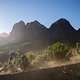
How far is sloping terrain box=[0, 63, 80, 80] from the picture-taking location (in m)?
14.3

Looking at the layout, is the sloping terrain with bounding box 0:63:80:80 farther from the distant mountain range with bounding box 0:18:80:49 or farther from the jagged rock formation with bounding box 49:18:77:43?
the jagged rock formation with bounding box 49:18:77:43

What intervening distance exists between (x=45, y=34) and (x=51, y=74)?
207 ft

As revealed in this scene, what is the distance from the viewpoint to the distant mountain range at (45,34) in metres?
72.4

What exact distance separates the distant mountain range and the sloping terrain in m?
52.2

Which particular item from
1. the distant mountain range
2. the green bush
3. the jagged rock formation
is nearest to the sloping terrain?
the green bush

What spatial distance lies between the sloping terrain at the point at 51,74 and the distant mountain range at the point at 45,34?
52151mm

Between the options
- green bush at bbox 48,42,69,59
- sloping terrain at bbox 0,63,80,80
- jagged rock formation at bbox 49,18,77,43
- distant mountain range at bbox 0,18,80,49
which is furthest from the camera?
jagged rock formation at bbox 49,18,77,43

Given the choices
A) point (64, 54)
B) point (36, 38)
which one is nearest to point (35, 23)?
point (36, 38)

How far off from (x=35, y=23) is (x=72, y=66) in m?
69.6

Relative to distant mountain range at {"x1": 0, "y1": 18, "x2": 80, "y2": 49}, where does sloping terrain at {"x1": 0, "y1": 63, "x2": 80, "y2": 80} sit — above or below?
below

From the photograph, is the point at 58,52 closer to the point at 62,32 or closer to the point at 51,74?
the point at 51,74

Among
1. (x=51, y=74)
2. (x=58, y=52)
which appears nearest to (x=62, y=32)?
(x=58, y=52)

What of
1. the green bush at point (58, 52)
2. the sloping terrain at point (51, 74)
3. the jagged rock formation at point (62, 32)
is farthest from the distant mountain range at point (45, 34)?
the sloping terrain at point (51, 74)

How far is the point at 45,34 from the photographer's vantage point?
7825cm
